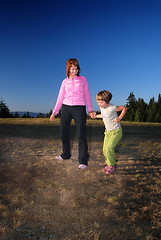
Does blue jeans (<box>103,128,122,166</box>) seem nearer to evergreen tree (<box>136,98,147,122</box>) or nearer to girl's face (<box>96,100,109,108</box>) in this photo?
girl's face (<box>96,100,109,108</box>)

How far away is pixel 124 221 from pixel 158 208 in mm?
748

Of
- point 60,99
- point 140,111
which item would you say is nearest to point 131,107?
point 140,111

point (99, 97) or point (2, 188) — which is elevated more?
point (99, 97)

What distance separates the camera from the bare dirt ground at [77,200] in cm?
264

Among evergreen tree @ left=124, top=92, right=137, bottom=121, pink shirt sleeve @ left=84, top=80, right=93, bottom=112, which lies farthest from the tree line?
pink shirt sleeve @ left=84, top=80, right=93, bottom=112

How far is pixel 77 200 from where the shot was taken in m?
3.51

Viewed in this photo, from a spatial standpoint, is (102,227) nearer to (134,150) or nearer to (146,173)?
(146,173)

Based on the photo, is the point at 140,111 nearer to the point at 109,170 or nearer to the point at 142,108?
the point at 142,108

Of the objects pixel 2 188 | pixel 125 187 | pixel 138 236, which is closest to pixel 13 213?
pixel 2 188

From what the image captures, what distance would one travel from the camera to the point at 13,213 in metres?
3.01

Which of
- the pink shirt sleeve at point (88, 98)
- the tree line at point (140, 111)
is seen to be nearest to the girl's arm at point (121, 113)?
the pink shirt sleeve at point (88, 98)

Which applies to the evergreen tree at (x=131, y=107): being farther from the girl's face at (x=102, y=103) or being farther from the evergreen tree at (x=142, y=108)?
the girl's face at (x=102, y=103)

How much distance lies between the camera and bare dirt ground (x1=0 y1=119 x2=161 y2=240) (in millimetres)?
2643

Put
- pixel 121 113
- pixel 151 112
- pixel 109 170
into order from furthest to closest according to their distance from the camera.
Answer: pixel 151 112
pixel 109 170
pixel 121 113
